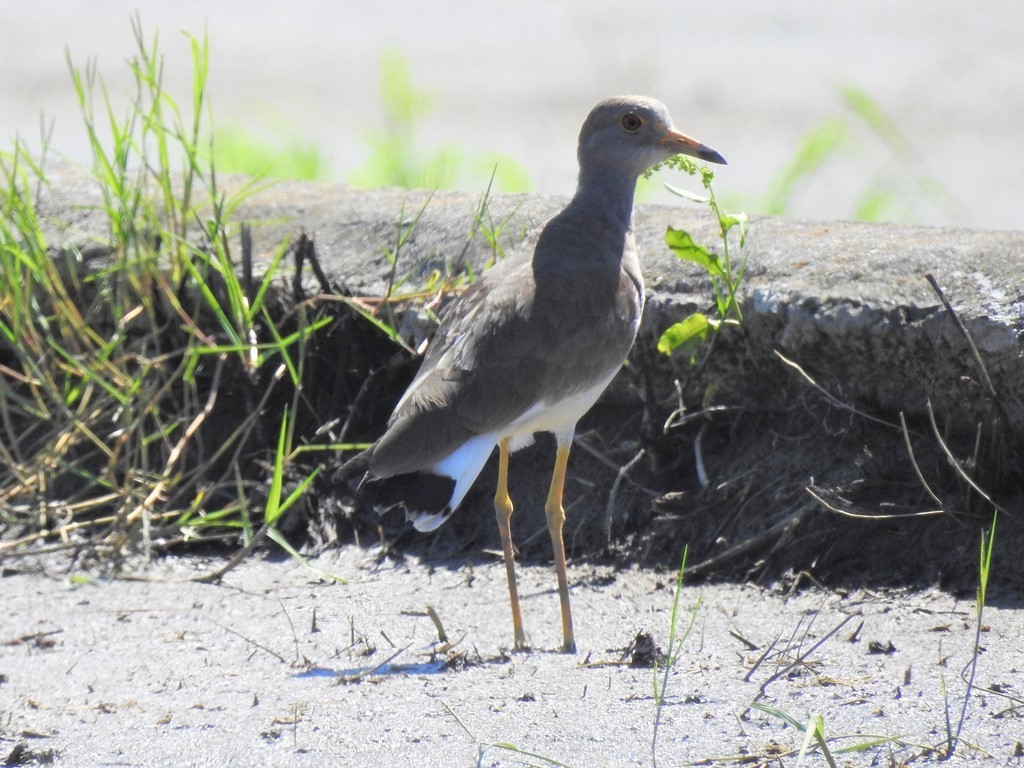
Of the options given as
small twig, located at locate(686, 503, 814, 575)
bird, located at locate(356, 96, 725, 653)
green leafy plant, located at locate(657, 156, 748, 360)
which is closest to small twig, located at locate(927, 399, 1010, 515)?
small twig, located at locate(686, 503, 814, 575)

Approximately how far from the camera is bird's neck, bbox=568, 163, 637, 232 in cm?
429

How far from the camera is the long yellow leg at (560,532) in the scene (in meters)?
3.66

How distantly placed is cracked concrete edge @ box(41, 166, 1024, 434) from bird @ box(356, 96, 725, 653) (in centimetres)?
27

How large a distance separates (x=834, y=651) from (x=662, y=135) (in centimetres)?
182

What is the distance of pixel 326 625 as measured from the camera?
379cm

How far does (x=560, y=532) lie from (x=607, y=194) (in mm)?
1127

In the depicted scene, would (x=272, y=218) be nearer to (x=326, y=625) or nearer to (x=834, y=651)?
(x=326, y=625)

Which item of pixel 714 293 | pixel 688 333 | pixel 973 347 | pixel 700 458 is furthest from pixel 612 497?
pixel 973 347

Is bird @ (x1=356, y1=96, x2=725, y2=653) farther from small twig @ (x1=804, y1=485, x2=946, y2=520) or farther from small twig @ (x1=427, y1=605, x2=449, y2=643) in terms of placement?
small twig @ (x1=804, y1=485, x2=946, y2=520)

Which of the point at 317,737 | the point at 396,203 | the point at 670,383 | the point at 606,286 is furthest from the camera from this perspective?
the point at 396,203

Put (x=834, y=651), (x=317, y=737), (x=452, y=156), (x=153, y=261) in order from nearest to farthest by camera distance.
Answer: (x=317, y=737)
(x=834, y=651)
(x=153, y=261)
(x=452, y=156)

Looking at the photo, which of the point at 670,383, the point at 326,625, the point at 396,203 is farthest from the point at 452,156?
the point at 326,625

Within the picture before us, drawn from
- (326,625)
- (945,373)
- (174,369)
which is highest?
(945,373)

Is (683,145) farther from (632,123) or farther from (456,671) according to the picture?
(456,671)
